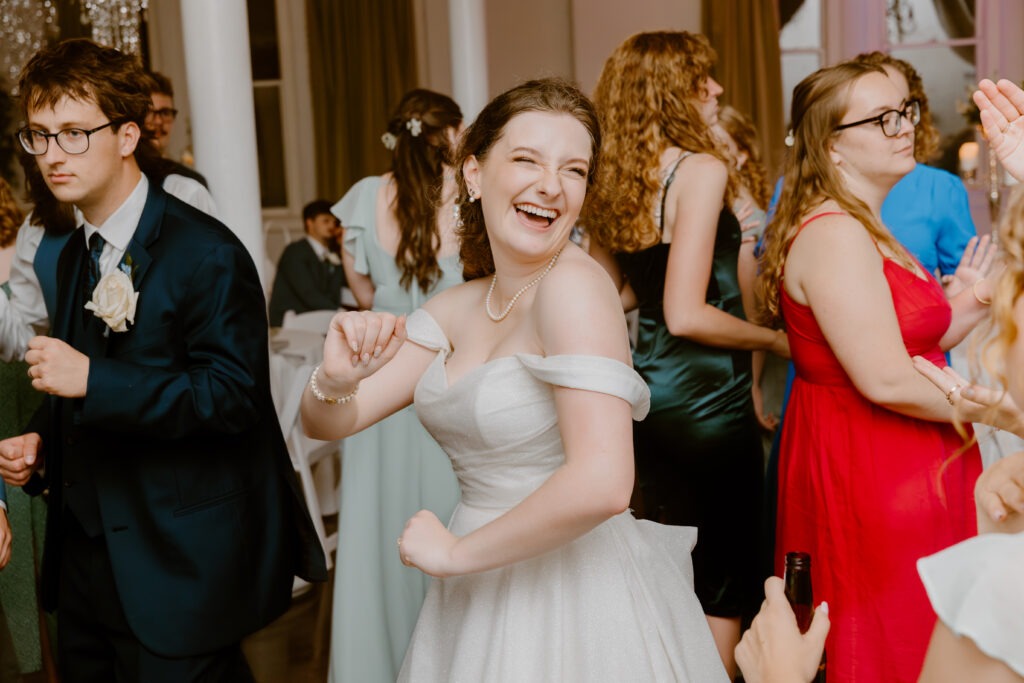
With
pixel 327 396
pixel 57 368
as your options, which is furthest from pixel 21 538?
pixel 327 396

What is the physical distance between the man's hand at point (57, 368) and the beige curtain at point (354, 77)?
6.66m

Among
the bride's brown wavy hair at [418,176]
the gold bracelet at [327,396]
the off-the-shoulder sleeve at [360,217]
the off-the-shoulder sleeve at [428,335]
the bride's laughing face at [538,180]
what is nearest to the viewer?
the bride's laughing face at [538,180]

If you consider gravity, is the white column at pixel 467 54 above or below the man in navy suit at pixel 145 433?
above

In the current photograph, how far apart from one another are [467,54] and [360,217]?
1692 mm

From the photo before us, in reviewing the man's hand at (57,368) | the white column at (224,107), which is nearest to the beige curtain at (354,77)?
the white column at (224,107)

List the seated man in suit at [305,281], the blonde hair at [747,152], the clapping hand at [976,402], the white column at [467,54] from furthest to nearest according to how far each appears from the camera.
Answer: the seated man in suit at [305,281], the white column at [467,54], the blonde hair at [747,152], the clapping hand at [976,402]

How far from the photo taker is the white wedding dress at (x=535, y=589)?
146 cm

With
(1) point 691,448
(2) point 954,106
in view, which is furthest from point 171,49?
(1) point 691,448

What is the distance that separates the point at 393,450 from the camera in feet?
9.78

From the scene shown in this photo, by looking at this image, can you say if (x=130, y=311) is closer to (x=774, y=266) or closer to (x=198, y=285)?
(x=198, y=285)

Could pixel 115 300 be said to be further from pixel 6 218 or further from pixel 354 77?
pixel 354 77

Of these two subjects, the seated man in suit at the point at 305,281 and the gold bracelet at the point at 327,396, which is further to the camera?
the seated man in suit at the point at 305,281

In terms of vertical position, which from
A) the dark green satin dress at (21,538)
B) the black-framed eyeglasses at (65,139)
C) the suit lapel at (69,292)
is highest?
the black-framed eyeglasses at (65,139)

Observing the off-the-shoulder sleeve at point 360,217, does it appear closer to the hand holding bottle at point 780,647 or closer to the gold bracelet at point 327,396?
the gold bracelet at point 327,396
